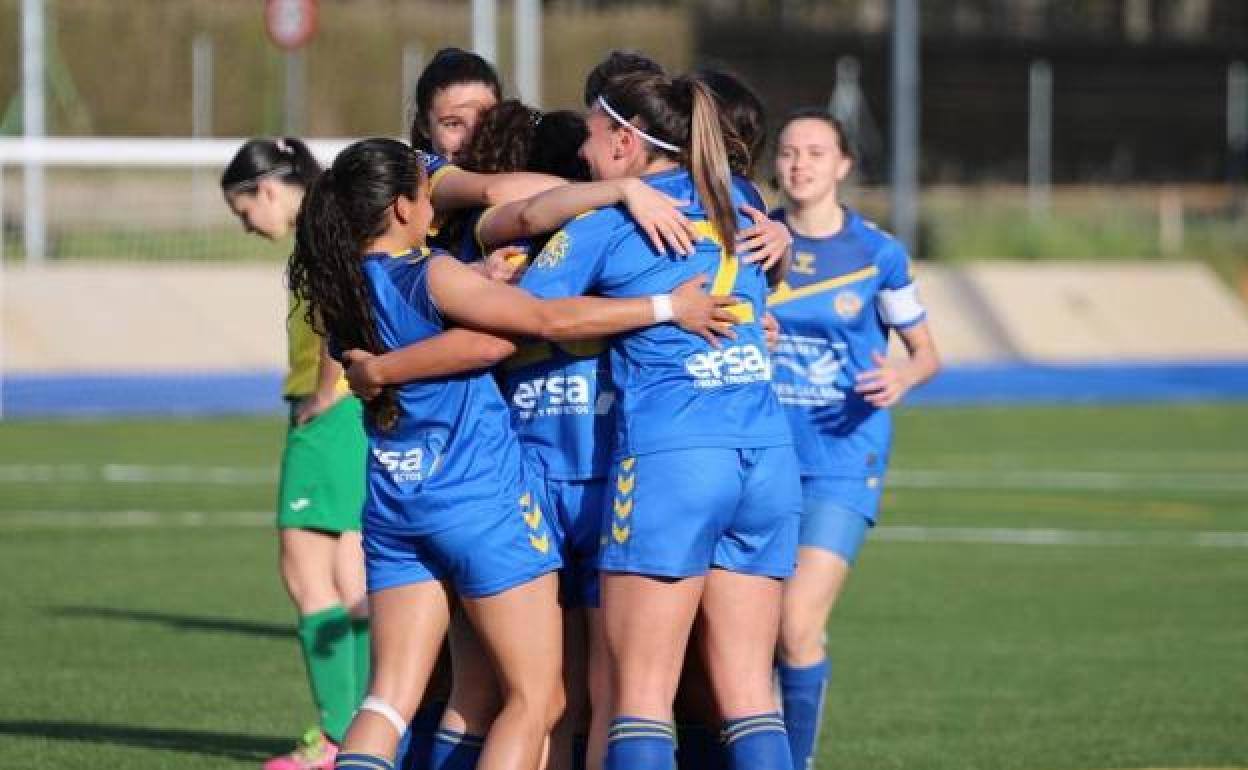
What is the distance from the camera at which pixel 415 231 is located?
6.01 meters

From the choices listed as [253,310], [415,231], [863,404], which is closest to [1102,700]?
[863,404]

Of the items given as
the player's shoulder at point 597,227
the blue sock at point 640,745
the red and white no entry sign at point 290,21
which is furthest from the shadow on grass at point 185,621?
the red and white no entry sign at point 290,21

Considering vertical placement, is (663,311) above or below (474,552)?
above

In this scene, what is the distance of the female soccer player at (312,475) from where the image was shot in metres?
8.16

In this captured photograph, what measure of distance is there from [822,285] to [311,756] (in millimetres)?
2323

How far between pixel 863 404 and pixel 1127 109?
42.9m

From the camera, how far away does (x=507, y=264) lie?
6184 mm

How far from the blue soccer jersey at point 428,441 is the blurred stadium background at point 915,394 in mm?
2597

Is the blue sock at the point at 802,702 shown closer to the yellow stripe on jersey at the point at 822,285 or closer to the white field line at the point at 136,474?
the yellow stripe on jersey at the point at 822,285

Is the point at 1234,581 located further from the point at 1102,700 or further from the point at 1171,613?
the point at 1102,700

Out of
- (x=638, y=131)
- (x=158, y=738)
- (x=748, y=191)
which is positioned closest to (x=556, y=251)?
(x=638, y=131)

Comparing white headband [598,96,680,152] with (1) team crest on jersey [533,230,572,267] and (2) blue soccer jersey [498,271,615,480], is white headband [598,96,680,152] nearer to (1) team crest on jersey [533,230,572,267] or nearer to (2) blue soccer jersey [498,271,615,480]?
(1) team crest on jersey [533,230,572,267]

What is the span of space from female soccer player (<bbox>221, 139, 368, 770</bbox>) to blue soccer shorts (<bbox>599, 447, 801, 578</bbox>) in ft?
7.84

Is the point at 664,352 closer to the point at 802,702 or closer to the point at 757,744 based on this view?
the point at 757,744
